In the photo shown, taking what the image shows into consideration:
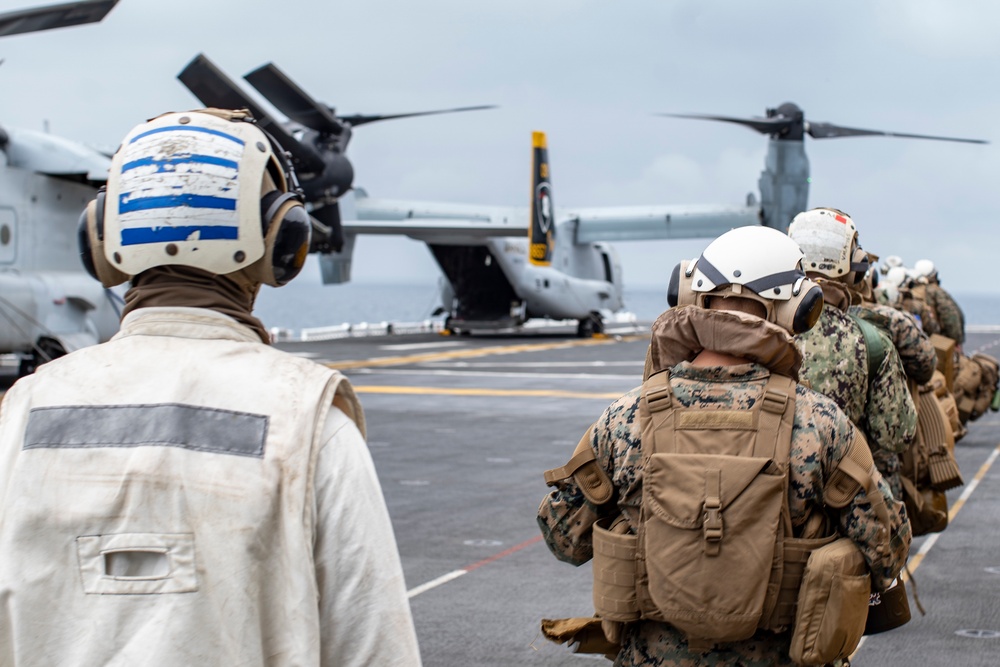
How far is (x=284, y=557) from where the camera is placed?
1.82 m

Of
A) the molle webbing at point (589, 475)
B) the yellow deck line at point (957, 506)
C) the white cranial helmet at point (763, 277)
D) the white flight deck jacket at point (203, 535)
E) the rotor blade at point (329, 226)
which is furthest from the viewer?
the rotor blade at point (329, 226)

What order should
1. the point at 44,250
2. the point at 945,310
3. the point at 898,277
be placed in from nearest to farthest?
the point at 945,310 < the point at 898,277 < the point at 44,250

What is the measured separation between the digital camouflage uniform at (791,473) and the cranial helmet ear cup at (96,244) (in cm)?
143

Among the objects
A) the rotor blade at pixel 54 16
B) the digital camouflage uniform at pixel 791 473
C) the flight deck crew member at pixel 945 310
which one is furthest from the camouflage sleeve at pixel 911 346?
the rotor blade at pixel 54 16

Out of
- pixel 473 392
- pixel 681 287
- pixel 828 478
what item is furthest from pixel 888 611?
pixel 473 392

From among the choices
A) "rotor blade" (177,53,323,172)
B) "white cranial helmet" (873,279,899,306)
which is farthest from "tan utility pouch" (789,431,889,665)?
"rotor blade" (177,53,323,172)

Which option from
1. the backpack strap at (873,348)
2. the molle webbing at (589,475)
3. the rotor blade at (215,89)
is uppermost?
the rotor blade at (215,89)

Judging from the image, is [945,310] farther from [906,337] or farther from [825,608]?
[825,608]

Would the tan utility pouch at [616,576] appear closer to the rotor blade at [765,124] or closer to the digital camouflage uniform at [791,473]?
the digital camouflage uniform at [791,473]

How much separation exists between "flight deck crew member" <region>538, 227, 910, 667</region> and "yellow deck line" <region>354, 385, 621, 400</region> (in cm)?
1538

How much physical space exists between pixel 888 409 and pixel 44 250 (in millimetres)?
14947

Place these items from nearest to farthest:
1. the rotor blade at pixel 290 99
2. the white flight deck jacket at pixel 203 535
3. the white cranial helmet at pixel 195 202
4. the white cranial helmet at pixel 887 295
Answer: the white flight deck jacket at pixel 203 535 → the white cranial helmet at pixel 195 202 → the white cranial helmet at pixel 887 295 → the rotor blade at pixel 290 99

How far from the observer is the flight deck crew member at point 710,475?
294cm

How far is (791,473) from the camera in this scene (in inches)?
118
